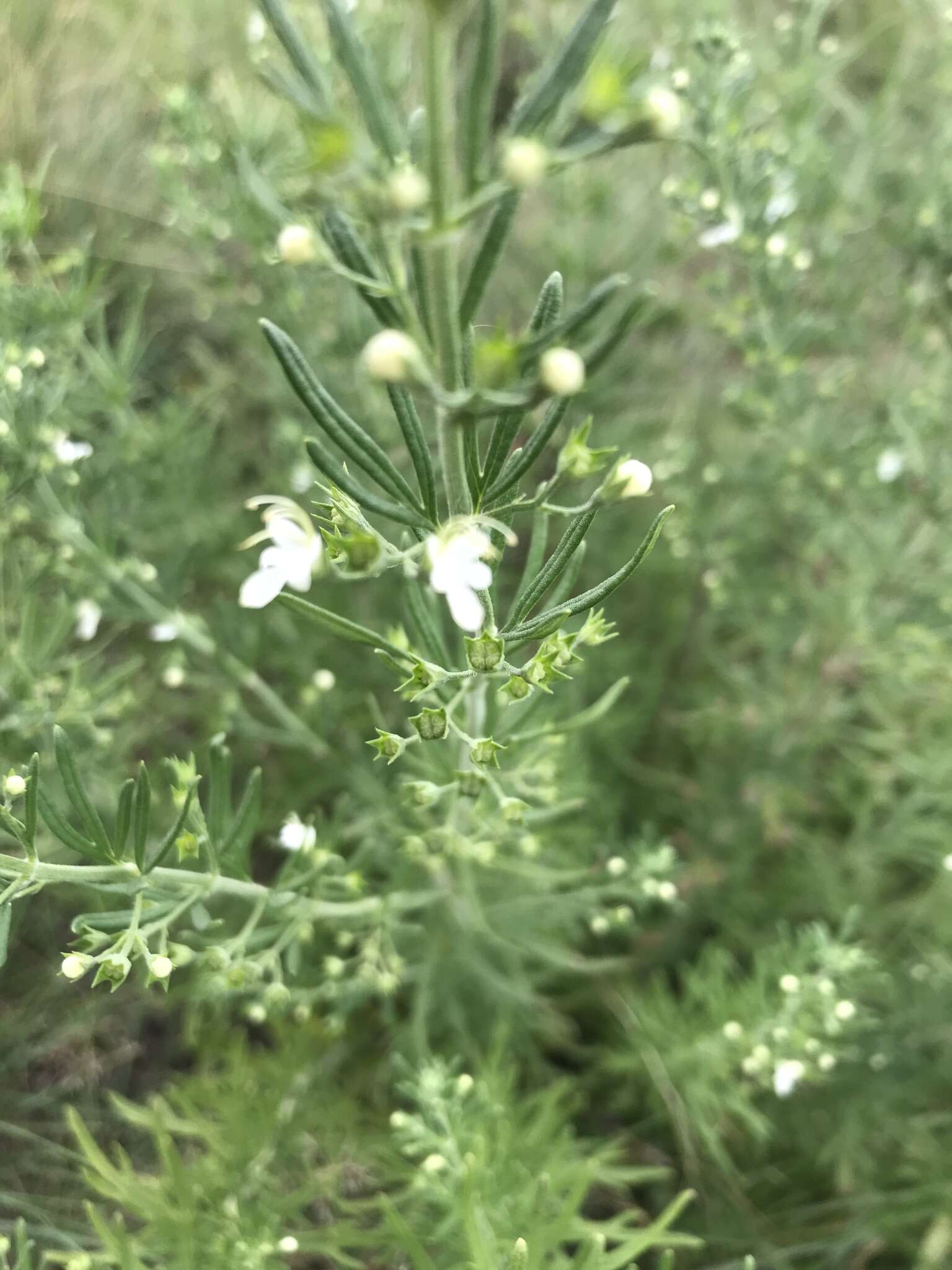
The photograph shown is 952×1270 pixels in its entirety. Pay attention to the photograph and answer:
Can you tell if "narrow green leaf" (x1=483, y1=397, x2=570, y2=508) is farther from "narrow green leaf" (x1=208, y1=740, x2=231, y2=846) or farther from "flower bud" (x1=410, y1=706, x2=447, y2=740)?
"narrow green leaf" (x1=208, y1=740, x2=231, y2=846)

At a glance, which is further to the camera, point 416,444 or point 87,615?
point 87,615

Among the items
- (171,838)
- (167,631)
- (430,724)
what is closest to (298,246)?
(430,724)

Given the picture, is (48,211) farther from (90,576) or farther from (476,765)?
(476,765)

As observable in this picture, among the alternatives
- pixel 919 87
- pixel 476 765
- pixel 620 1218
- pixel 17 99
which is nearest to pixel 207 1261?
pixel 620 1218

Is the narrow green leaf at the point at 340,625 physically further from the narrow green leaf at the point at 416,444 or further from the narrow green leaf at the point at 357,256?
the narrow green leaf at the point at 357,256

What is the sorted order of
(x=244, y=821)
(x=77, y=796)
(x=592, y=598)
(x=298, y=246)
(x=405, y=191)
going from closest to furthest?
1. (x=405, y=191)
2. (x=298, y=246)
3. (x=592, y=598)
4. (x=77, y=796)
5. (x=244, y=821)

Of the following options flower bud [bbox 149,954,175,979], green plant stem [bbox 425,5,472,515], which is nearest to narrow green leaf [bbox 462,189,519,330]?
green plant stem [bbox 425,5,472,515]

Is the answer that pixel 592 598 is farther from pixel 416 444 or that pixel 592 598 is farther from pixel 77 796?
pixel 77 796
